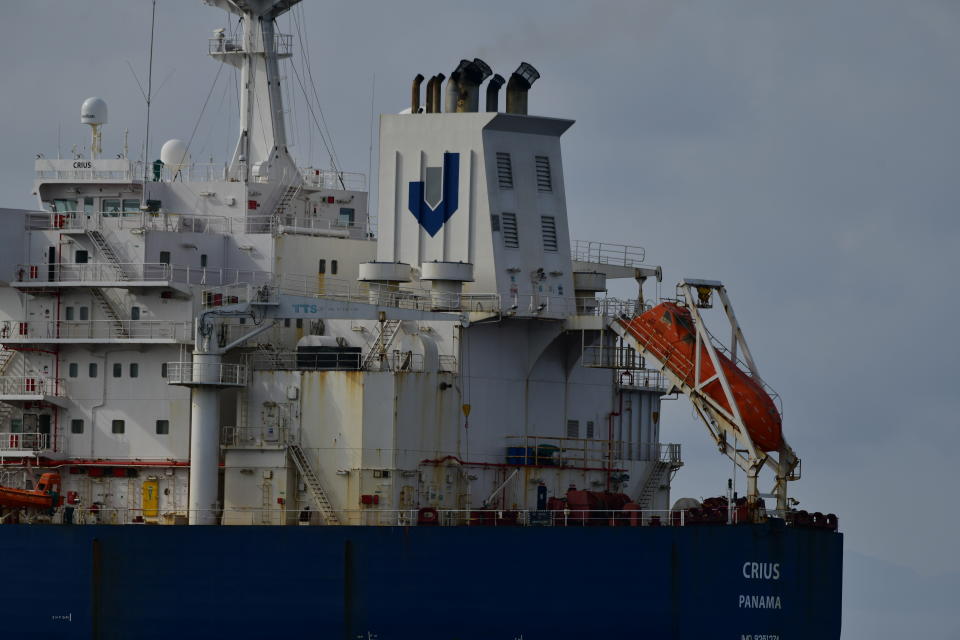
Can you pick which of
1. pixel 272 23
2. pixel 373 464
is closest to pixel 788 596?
pixel 373 464

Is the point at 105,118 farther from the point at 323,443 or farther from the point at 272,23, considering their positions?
the point at 323,443

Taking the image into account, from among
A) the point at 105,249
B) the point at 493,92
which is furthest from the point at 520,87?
the point at 105,249

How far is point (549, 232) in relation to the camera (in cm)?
5694

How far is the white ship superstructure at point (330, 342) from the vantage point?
5294 centimetres

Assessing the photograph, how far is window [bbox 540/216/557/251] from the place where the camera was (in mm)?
56812

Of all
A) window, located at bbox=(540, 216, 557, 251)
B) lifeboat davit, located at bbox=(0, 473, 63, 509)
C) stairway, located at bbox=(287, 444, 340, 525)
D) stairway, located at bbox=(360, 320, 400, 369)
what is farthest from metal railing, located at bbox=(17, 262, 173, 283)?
window, located at bbox=(540, 216, 557, 251)

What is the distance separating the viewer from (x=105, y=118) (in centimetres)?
5972

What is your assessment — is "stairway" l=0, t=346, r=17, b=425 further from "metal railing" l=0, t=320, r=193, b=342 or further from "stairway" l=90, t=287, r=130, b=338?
"stairway" l=90, t=287, r=130, b=338

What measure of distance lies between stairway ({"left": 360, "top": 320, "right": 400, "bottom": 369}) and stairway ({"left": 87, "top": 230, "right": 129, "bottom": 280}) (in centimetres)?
623

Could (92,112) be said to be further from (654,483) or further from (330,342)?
(654,483)

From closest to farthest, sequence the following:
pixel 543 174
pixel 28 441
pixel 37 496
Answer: pixel 37 496
pixel 28 441
pixel 543 174

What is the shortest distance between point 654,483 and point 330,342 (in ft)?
31.5

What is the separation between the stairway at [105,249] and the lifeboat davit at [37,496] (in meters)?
5.36

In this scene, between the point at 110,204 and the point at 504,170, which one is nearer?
the point at 504,170
